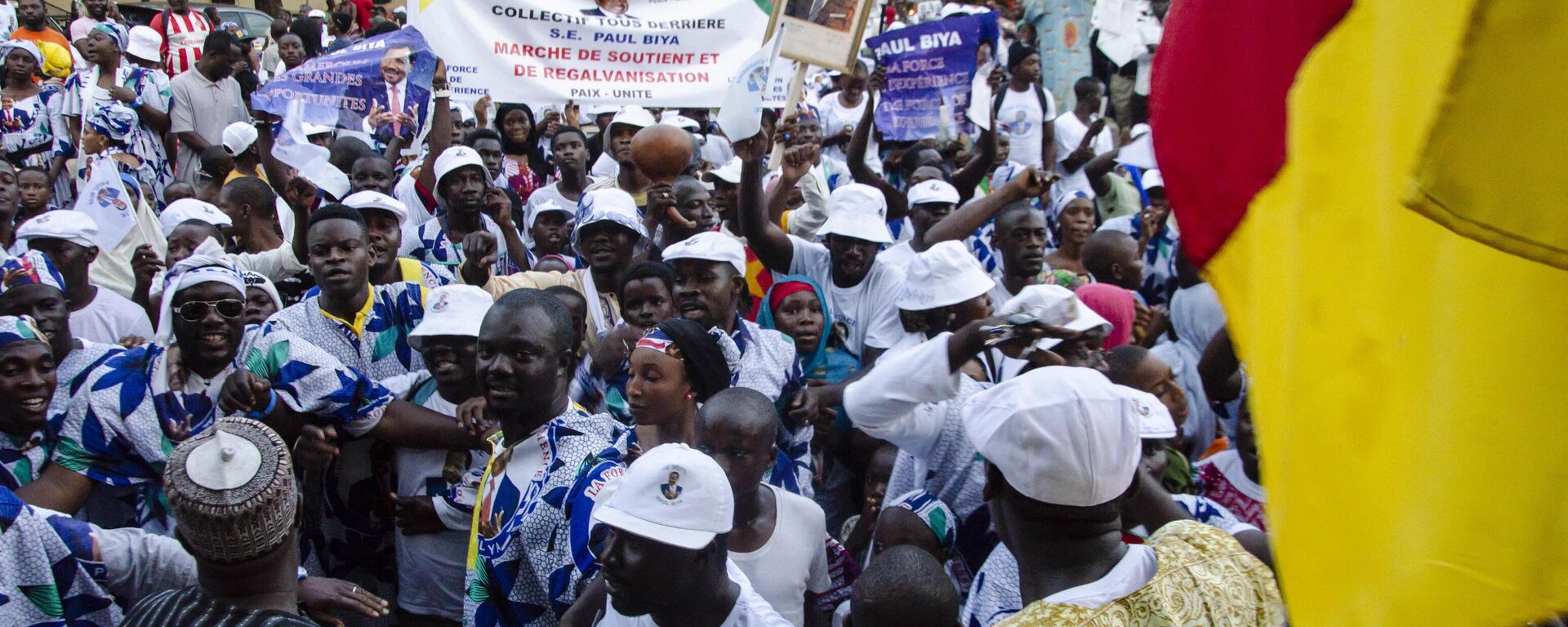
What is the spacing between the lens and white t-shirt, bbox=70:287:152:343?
498 cm

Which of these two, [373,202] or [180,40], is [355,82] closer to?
[373,202]

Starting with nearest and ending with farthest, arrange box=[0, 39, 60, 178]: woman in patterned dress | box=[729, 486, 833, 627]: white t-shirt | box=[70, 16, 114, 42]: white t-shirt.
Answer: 1. box=[729, 486, 833, 627]: white t-shirt
2. box=[0, 39, 60, 178]: woman in patterned dress
3. box=[70, 16, 114, 42]: white t-shirt

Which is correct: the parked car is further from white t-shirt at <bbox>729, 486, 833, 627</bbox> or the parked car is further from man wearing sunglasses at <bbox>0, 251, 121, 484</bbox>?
white t-shirt at <bbox>729, 486, 833, 627</bbox>

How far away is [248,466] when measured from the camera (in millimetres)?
2447

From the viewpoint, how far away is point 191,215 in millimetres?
6000

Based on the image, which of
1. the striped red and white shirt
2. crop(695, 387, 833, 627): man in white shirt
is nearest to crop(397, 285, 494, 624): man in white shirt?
crop(695, 387, 833, 627): man in white shirt

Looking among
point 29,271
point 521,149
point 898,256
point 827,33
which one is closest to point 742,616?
point 898,256

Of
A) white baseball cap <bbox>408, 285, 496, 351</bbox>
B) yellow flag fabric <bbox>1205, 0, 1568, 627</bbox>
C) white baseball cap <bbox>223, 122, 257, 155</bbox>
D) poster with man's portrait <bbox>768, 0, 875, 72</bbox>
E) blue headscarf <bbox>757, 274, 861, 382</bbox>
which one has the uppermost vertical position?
yellow flag fabric <bbox>1205, 0, 1568, 627</bbox>

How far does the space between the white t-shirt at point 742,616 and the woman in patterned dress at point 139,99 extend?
797 centimetres

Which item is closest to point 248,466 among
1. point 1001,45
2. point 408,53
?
point 408,53

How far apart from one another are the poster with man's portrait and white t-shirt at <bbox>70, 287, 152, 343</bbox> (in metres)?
3.17

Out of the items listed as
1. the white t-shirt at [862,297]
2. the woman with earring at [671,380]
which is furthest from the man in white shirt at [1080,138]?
the woman with earring at [671,380]

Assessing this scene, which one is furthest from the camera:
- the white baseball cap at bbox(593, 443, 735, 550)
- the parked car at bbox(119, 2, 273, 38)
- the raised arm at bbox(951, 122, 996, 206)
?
the parked car at bbox(119, 2, 273, 38)

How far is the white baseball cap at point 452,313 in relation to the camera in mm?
3842
